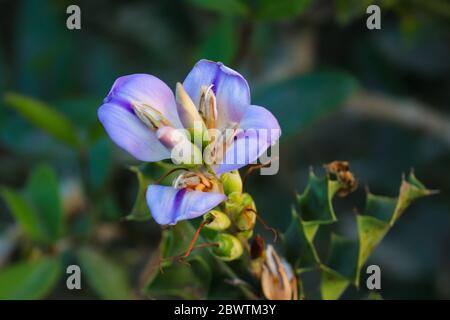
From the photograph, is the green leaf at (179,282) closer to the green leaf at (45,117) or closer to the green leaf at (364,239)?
the green leaf at (364,239)

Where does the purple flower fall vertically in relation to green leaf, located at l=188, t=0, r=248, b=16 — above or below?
below

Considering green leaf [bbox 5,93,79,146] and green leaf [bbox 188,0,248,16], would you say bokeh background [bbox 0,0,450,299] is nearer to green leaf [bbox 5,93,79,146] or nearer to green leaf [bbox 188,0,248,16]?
green leaf [bbox 5,93,79,146]

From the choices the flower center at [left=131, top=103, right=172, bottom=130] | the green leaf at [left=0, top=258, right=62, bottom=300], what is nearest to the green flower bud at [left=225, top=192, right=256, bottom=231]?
the flower center at [left=131, top=103, right=172, bottom=130]

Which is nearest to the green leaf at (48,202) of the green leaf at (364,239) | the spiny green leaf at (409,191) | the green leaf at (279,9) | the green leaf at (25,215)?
the green leaf at (25,215)

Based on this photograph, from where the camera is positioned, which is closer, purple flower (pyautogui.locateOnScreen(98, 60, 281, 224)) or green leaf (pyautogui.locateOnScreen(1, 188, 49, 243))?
purple flower (pyautogui.locateOnScreen(98, 60, 281, 224))

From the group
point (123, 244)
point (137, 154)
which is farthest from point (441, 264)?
point (137, 154)

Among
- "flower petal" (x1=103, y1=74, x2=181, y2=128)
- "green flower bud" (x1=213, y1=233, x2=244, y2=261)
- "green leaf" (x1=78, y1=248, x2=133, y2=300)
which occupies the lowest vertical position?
"green leaf" (x1=78, y1=248, x2=133, y2=300)
